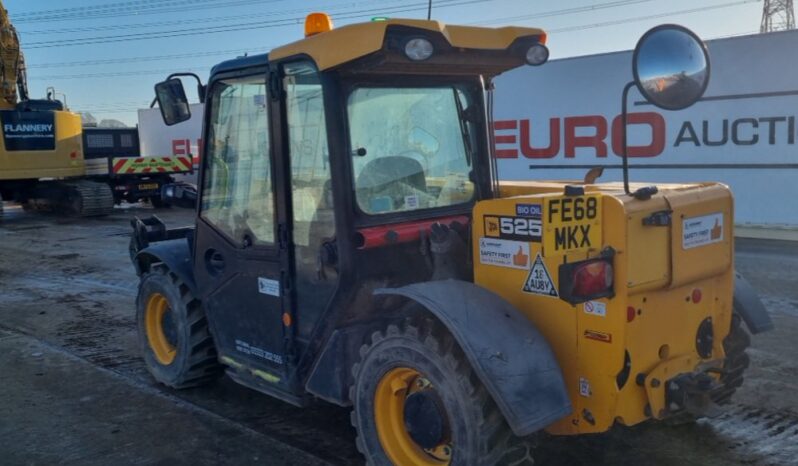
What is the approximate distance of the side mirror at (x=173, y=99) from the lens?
4488 millimetres

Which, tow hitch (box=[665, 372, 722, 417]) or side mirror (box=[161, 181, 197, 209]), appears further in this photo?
side mirror (box=[161, 181, 197, 209])

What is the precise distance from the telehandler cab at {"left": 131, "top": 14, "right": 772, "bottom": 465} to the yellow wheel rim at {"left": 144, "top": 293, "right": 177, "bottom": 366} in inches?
28.7

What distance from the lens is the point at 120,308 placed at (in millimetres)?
7859

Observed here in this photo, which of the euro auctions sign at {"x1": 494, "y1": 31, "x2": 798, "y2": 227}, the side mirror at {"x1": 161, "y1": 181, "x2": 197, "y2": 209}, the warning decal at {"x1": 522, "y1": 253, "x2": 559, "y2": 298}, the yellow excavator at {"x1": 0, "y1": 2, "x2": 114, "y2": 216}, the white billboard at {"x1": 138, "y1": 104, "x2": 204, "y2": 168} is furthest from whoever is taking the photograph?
the white billboard at {"x1": 138, "y1": 104, "x2": 204, "y2": 168}

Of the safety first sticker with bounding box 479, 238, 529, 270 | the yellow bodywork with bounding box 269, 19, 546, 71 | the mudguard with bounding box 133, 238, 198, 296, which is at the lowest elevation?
the mudguard with bounding box 133, 238, 198, 296

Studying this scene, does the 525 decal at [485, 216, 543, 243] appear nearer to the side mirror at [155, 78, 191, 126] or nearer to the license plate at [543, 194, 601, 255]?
the license plate at [543, 194, 601, 255]

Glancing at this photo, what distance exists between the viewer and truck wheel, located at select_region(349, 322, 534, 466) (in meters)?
3.09

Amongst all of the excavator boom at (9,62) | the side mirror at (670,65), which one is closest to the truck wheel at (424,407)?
the side mirror at (670,65)

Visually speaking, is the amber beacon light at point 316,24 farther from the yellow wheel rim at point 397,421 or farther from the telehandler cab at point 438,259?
the yellow wheel rim at point 397,421

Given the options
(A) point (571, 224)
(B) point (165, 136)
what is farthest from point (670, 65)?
(B) point (165, 136)

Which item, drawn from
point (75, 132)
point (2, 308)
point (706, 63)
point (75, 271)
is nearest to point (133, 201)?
point (75, 132)

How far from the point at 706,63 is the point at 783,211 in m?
8.40

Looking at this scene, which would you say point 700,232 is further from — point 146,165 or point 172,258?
point 146,165

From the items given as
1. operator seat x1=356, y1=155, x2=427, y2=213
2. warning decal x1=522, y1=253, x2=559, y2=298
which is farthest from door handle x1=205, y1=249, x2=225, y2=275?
warning decal x1=522, y1=253, x2=559, y2=298
